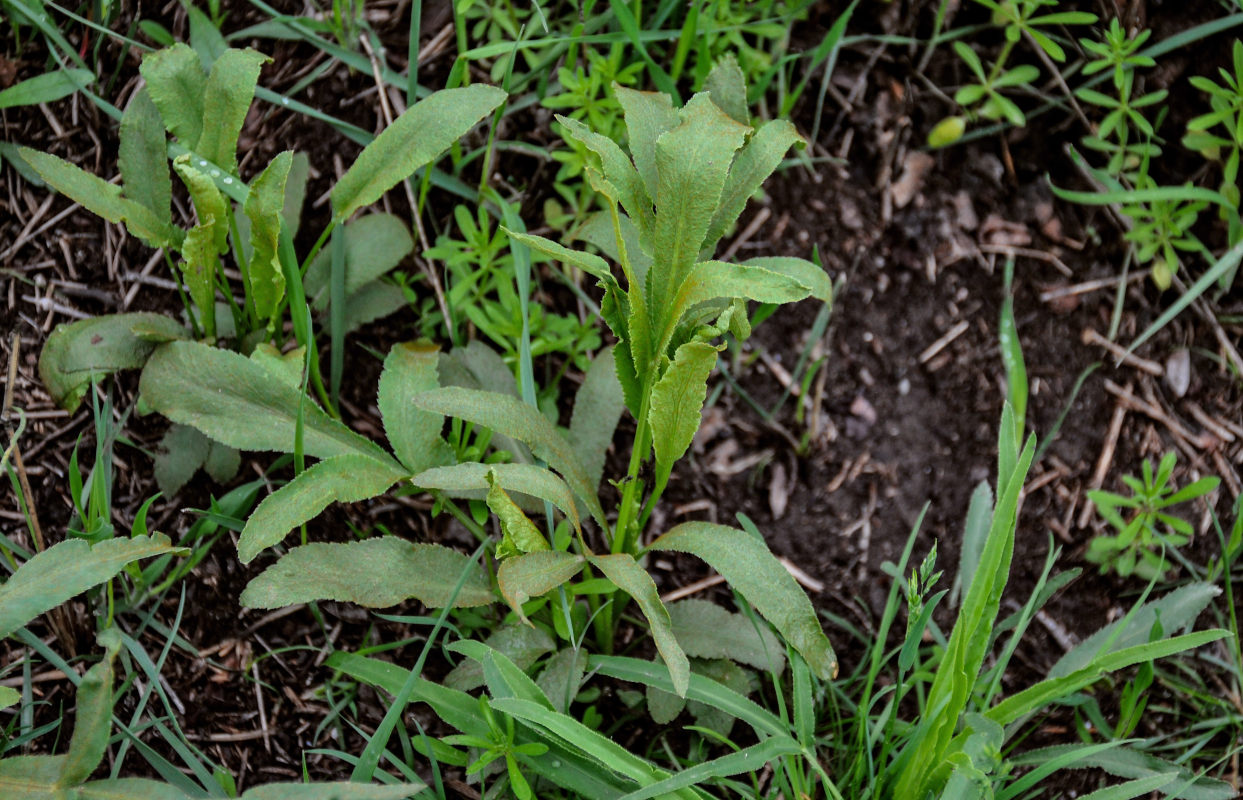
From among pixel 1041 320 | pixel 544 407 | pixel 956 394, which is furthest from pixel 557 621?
pixel 1041 320

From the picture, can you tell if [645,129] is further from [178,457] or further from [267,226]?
[178,457]

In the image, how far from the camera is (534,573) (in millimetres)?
1521

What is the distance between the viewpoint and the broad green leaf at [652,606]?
1386 mm

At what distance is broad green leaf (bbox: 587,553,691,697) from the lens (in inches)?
54.6

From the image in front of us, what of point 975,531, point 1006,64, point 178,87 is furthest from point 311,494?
point 1006,64

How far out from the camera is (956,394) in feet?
6.96

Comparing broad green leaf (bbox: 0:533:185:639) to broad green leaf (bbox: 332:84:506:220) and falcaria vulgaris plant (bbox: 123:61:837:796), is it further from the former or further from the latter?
broad green leaf (bbox: 332:84:506:220)

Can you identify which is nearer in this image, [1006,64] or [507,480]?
[507,480]

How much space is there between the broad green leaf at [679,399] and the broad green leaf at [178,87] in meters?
1.02

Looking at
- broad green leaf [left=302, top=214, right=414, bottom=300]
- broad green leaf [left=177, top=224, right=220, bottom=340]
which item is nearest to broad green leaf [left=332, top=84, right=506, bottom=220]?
broad green leaf [left=302, top=214, right=414, bottom=300]

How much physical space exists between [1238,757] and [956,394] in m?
0.86

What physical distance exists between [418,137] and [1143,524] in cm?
157

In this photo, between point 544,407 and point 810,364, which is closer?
point 544,407

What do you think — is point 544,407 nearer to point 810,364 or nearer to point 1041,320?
point 810,364
